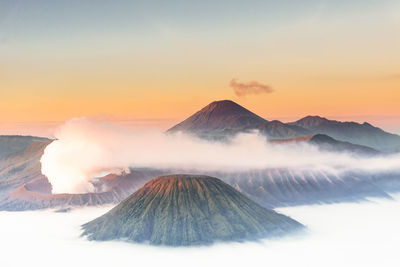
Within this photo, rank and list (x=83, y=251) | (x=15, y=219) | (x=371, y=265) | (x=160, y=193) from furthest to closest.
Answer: (x=15, y=219) → (x=160, y=193) → (x=83, y=251) → (x=371, y=265)

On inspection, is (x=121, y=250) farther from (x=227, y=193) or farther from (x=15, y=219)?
(x=15, y=219)

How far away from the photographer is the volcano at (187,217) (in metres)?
136

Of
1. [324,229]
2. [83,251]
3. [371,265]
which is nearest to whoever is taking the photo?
[371,265]

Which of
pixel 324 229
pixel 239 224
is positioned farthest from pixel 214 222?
pixel 324 229

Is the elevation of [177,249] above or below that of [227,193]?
below

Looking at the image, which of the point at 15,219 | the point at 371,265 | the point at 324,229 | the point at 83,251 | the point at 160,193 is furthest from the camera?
the point at 15,219

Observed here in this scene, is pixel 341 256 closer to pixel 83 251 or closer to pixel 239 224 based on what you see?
pixel 239 224

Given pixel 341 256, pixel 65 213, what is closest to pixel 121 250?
pixel 341 256

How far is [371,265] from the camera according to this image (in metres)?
125

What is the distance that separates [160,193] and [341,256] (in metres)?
51.5

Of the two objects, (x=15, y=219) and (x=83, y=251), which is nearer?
(x=83, y=251)

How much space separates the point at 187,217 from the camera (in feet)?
457

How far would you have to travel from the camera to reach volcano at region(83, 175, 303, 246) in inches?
5349

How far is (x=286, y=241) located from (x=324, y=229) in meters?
34.8
